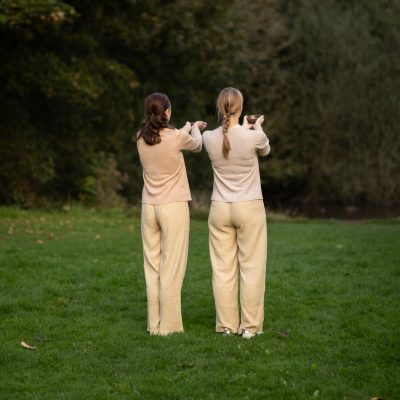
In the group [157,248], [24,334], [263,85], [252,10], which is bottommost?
[24,334]

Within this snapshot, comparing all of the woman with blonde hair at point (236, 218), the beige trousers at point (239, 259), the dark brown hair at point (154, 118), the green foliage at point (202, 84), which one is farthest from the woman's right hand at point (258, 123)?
the green foliage at point (202, 84)

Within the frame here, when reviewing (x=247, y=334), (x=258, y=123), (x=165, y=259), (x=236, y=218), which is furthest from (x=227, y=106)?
(x=247, y=334)

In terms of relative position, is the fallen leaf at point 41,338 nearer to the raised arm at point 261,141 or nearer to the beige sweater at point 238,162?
the beige sweater at point 238,162

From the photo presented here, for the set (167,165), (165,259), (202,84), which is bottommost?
(165,259)

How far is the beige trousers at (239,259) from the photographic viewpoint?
26.5 ft

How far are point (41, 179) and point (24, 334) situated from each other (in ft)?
47.6

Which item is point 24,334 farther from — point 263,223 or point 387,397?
point 387,397

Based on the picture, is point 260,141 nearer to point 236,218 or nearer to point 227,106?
point 227,106

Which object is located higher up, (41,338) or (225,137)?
(225,137)

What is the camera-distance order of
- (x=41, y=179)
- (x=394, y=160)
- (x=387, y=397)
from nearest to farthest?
1. (x=387, y=397)
2. (x=41, y=179)
3. (x=394, y=160)

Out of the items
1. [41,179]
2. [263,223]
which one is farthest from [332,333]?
[41,179]

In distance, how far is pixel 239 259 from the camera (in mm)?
8211

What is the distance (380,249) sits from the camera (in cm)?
1362

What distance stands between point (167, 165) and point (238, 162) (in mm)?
672
